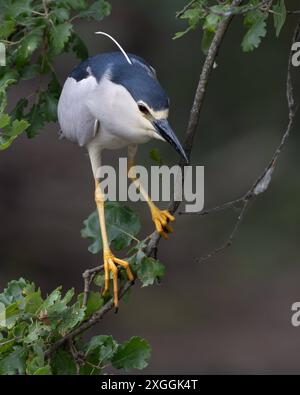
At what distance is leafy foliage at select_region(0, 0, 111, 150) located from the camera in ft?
8.82

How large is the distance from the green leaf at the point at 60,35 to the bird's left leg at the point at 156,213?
0.42 metres

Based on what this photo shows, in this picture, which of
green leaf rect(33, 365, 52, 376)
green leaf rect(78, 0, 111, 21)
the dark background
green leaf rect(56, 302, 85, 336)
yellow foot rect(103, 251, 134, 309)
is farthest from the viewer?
the dark background

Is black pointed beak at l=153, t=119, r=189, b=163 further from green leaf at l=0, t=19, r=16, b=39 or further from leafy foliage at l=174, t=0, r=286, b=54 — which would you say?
green leaf at l=0, t=19, r=16, b=39

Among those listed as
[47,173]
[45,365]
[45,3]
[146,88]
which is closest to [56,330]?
[45,365]

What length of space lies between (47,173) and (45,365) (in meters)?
4.16

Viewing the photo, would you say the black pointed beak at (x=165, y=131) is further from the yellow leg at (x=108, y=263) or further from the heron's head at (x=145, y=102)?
the yellow leg at (x=108, y=263)

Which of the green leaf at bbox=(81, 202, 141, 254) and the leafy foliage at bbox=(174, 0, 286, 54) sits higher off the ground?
the leafy foliage at bbox=(174, 0, 286, 54)

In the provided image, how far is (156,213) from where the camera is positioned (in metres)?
2.80

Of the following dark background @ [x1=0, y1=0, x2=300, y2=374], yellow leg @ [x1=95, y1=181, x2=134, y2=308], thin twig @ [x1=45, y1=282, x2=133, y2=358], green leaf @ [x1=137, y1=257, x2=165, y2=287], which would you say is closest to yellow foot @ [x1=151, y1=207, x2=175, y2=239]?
yellow leg @ [x1=95, y1=181, x2=134, y2=308]

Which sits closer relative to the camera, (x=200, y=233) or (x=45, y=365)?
(x=45, y=365)

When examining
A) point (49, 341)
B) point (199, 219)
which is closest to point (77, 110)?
point (49, 341)

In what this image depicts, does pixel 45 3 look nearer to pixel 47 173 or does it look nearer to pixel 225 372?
pixel 225 372

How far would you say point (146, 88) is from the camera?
256 cm

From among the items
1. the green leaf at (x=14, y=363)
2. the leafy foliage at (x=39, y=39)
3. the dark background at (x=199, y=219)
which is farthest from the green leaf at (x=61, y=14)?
the dark background at (x=199, y=219)
